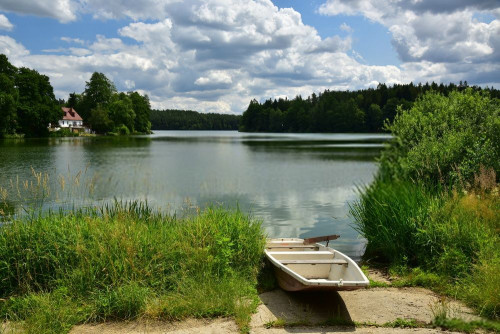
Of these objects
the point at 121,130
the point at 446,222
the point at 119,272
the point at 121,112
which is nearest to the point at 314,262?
the point at 446,222

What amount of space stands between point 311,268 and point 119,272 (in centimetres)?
339

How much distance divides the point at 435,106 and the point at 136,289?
510 inches

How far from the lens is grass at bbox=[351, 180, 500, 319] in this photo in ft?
21.6

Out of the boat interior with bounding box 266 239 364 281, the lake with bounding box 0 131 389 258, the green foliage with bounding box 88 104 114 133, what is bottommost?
the lake with bounding box 0 131 389 258

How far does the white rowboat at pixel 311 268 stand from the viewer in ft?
20.7

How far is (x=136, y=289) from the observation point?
6301mm

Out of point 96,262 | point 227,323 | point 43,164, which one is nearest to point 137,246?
point 96,262

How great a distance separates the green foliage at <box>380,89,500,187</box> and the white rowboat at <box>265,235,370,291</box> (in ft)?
13.7

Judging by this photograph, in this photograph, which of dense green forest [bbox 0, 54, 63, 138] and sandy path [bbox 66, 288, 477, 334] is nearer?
sandy path [bbox 66, 288, 477, 334]

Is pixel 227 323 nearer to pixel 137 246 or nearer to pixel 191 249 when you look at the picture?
pixel 191 249

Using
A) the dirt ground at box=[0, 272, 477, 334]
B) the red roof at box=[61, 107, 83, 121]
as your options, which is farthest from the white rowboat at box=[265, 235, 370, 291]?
the red roof at box=[61, 107, 83, 121]

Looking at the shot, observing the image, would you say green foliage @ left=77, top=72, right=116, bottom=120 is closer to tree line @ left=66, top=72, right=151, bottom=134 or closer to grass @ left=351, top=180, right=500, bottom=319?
tree line @ left=66, top=72, right=151, bottom=134

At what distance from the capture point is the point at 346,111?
147125mm

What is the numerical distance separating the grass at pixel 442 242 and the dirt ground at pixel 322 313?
0.36 meters
